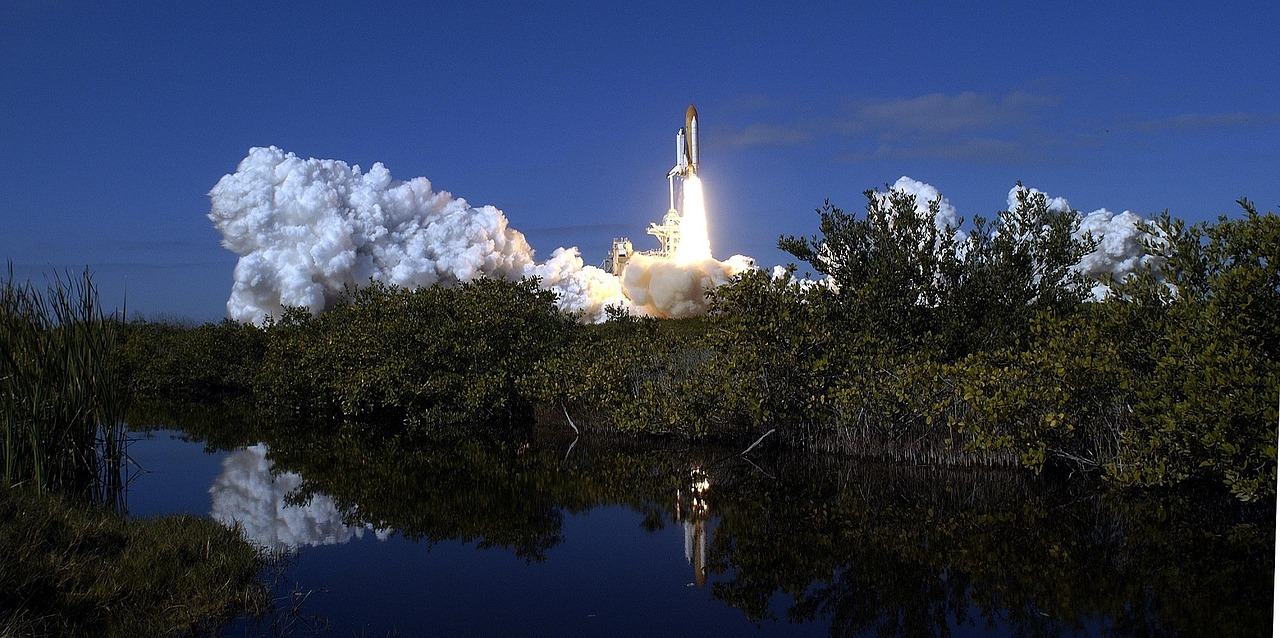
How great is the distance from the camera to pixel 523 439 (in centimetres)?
1478

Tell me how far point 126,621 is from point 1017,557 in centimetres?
588

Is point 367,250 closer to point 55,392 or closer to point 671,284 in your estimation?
point 671,284

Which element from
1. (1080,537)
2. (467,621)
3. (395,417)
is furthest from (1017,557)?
(395,417)

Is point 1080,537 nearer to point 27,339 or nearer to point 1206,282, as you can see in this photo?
point 1206,282

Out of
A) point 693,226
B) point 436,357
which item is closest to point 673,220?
point 693,226

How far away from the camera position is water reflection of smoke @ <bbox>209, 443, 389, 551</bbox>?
8562 millimetres

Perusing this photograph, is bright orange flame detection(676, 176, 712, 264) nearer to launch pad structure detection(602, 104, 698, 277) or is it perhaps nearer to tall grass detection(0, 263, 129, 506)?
launch pad structure detection(602, 104, 698, 277)

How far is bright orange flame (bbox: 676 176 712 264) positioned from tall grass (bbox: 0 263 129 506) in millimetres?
33559

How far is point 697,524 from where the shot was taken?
888cm

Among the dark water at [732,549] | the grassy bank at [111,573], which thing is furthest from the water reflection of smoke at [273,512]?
the grassy bank at [111,573]

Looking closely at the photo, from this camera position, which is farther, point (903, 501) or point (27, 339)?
point (903, 501)

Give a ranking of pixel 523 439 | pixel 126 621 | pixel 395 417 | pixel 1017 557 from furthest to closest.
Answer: pixel 395 417
pixel 523 439
pixel 1017 557
pixel 126 621

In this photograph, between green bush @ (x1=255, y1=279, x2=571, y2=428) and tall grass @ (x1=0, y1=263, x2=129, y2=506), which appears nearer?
tall grass @ (x1=0, y1=263, x2=129, y2=506)

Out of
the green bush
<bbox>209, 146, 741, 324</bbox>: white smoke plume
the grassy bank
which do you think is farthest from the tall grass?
<bbox>209, 146, 741, 324</bbox>: white smoke plume
